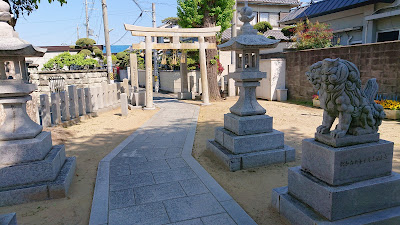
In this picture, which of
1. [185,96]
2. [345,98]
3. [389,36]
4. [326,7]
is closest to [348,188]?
[345,98]

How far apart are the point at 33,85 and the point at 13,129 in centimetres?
81

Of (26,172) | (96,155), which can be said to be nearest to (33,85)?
(26,172)

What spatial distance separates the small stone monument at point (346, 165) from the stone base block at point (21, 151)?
393 centimetres

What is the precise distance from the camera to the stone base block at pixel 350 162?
9.89ft

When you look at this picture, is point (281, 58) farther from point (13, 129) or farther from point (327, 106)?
point (13, 129)

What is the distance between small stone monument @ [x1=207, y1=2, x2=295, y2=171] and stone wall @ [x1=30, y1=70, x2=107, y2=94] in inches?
635

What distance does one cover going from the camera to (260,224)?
345 cm

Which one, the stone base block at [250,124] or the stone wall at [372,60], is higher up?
the stone wall at [372,60]

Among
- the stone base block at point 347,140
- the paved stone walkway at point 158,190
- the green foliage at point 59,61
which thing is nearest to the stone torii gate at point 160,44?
the paved stone walkway at point 158,190

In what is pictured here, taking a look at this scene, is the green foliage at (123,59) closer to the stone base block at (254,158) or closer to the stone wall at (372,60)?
the stone wall at (372,60)

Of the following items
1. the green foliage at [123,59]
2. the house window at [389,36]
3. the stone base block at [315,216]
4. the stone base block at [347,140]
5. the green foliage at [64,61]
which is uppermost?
the green foliage at [123,59]

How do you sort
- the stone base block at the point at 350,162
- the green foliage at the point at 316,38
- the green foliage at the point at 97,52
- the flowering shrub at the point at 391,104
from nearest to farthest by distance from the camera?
the stone base block at the point at 350,162, the flowering shrub at the point at 391,104, the green foliage at the point at 316,38, the green foliage at the point at 97,52

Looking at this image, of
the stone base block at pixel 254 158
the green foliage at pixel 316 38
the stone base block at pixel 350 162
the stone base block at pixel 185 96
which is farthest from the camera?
the stone base block at pixel 185 96

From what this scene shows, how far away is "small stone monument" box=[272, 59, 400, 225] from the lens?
297 cm
